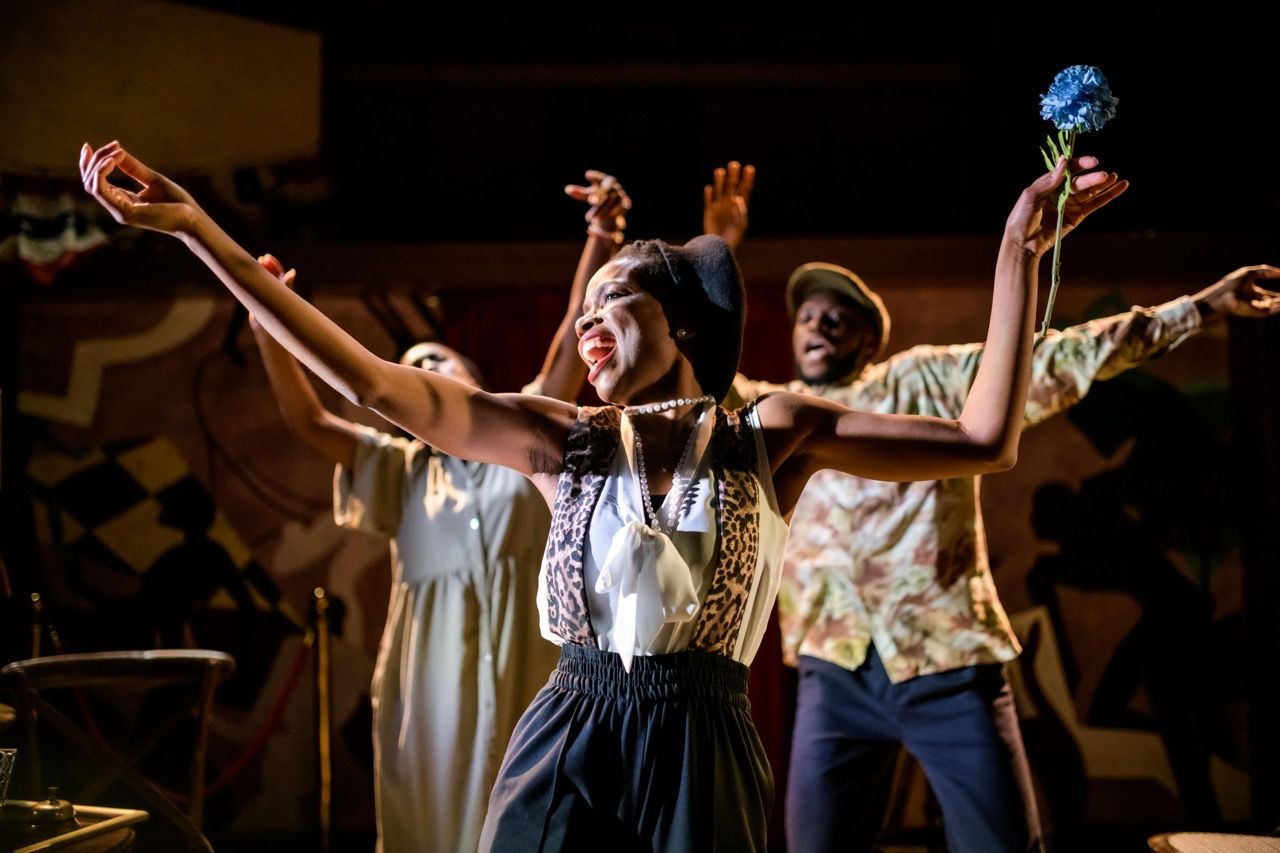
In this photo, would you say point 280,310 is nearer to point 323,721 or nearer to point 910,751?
point 910,751

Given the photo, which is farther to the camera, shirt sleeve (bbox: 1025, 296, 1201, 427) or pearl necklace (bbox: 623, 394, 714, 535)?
shirt sleeve (bbox: 1025, 296, 1201, 427)

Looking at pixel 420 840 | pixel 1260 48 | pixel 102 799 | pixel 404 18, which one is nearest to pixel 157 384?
pixel 102 799

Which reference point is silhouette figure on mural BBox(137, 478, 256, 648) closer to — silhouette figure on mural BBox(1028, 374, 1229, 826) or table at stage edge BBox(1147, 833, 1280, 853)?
silhouette figure on mural BBox(1028, 374, 1229, 826)

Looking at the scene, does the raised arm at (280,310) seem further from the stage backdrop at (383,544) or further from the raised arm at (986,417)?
the stage backdrop at (383,544)

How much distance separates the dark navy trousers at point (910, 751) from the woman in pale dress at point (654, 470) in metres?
1.09

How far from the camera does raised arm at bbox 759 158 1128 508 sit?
1.47m

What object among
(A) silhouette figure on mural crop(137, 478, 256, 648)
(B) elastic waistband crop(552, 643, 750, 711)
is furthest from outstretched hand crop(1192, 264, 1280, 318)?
(A) silhouette figure on mural crop(137, 478, 256, 648)

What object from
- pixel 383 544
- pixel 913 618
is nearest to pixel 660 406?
pixel 913 618

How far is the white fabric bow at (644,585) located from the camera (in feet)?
4.55

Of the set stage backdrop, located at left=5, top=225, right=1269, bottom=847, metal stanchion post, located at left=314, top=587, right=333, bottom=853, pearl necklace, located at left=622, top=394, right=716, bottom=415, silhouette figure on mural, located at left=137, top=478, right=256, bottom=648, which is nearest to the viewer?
pearl necklace, located at left=622, top=394, right=716, bottom=415

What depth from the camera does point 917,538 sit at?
263 centimetres

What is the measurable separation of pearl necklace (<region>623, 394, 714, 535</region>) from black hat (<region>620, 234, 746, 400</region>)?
105mm

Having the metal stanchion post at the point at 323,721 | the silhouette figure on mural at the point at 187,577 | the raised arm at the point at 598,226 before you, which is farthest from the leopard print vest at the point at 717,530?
the silhouette figure on mural at the point at 187,577

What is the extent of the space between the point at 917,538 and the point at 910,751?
489 mm
